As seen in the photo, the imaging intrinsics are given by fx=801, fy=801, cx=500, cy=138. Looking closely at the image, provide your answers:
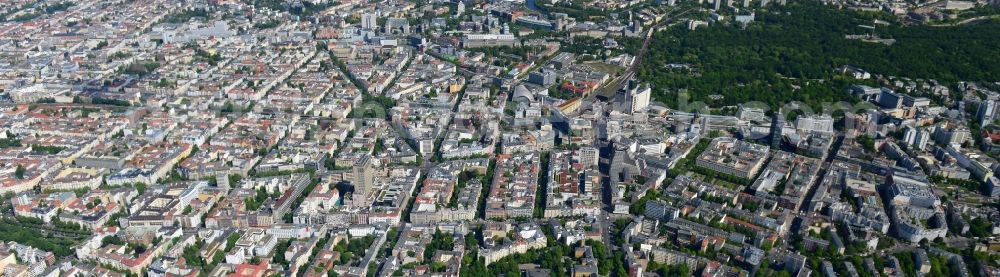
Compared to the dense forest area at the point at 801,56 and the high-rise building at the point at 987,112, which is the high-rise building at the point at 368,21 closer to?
the dense forest area at the point at 801,56

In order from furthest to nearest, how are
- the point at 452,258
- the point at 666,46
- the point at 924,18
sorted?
the point at 924,18 → the point at 666,46 → the point at 452,258

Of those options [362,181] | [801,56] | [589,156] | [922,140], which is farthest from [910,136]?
[362,181]

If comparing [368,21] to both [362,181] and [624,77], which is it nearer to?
[624,77]

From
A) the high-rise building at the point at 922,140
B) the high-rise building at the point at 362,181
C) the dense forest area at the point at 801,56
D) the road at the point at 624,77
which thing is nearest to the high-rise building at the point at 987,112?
the high-rise building at the point at 922,140

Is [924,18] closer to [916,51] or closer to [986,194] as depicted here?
[916,51]

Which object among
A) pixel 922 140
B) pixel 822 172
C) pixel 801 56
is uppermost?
pixel 801 56

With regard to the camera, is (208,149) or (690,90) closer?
(208,149)

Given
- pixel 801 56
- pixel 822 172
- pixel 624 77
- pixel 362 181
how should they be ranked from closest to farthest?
pixel 362 181 → pixel 822 172 → pixel 624 77 → pixel 801 56

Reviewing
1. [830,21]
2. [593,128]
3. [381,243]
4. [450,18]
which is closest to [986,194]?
[593,128]

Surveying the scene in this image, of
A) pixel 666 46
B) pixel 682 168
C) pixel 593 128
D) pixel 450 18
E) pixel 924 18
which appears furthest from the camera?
pixel 450 18
